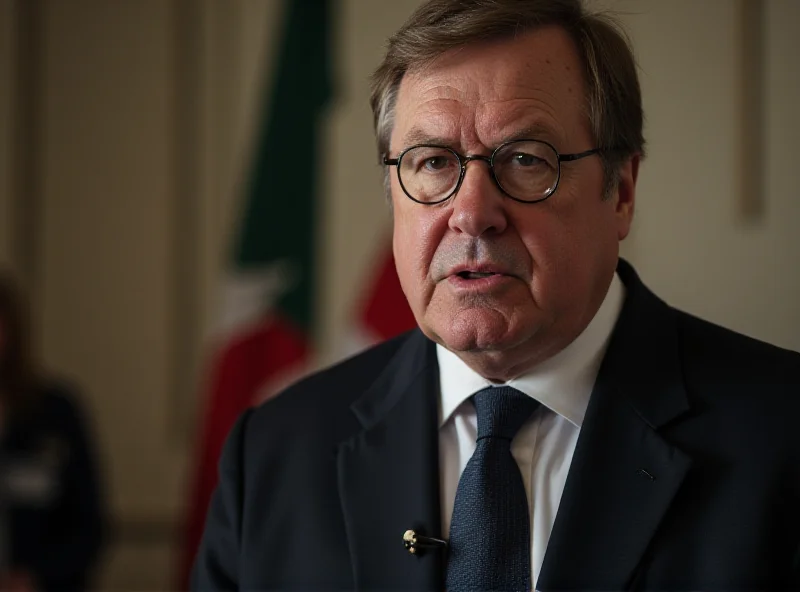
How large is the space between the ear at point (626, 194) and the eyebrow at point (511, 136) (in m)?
0.18

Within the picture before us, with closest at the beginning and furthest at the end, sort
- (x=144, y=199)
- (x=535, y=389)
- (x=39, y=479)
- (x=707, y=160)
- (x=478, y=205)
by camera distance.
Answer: (x=478, y=205), (x=535, y=389), (x=707, y=160), (x=39, y=479), (x=144, y=199)

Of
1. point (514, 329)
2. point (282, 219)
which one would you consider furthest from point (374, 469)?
point (282, 219)

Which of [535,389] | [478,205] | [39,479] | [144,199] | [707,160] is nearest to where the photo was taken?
[478,205]

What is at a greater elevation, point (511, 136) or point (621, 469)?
point (511, 136)

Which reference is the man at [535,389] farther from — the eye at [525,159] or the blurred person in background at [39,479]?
the blurred person in background at [39,479]

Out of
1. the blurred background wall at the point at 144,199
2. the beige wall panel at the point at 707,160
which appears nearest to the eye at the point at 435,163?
the beige wall panel at the point at 707,160

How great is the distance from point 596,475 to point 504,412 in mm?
163

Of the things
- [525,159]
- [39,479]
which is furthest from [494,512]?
[39,479]

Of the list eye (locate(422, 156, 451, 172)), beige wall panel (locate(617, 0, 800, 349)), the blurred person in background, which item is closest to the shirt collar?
eye (locate(422, 156, 451, 172))

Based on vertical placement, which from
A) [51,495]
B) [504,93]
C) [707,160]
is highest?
[504,93]

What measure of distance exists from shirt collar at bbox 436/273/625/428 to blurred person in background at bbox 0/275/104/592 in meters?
2.34

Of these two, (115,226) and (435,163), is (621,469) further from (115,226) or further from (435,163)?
(115,226)

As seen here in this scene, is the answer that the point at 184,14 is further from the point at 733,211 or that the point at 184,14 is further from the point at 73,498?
the point at 733,211

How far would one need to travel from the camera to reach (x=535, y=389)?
4.49ft
